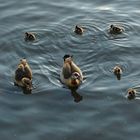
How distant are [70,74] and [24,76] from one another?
1312mm

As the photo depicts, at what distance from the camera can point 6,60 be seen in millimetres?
16516

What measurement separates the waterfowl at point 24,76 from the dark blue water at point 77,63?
22 centimetres

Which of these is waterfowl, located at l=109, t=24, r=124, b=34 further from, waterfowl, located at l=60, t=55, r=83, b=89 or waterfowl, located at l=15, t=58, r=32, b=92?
waterfowl, located at l=15, t=58, r=32, b=92

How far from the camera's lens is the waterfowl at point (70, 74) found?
Result: 14938 mm

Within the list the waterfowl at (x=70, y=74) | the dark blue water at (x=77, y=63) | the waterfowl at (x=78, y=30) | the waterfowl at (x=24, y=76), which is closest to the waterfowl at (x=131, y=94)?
the dark blue water at (x=77, y=63)

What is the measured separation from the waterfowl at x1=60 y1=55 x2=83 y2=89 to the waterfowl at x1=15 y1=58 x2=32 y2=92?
96 centimetres

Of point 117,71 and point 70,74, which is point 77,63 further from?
point 117,71

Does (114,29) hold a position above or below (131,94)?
above

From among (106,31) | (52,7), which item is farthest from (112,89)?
(52,7)

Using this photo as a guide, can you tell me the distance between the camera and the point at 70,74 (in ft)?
49.4

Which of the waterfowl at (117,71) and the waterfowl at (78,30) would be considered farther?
the waterfowl at (78,30)

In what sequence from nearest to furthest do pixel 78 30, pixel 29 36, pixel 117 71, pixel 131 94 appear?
pixel 131 94 < pixel 117 71 < pixel 29 36 < pixel 78 30

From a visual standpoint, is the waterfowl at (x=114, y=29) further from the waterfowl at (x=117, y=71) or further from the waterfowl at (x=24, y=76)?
the waterfowl at (x=24, y=76)

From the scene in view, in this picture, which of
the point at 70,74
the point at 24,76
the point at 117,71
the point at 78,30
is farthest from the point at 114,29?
the point at 24,76
